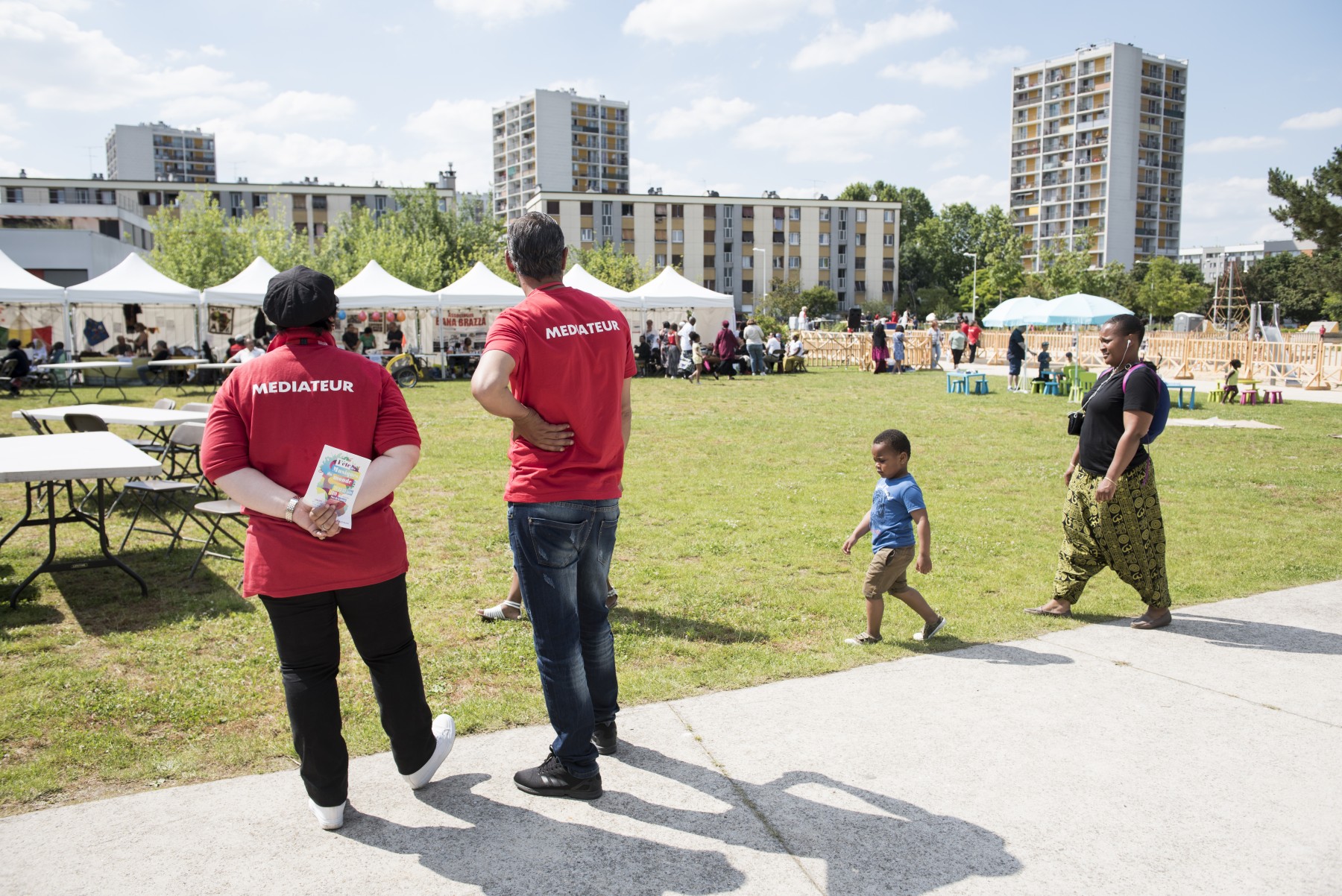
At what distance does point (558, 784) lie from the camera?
10.5 feet

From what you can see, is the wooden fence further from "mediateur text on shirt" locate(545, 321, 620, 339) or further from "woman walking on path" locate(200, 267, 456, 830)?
"woman walking on path" locate(200, 267, 456, 830)

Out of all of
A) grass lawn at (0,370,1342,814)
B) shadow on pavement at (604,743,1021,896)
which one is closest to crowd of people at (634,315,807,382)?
grass lawn at (0,370,1342,814)

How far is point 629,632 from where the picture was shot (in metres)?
5.00

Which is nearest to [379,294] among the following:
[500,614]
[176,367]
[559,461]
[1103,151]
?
[176,367]

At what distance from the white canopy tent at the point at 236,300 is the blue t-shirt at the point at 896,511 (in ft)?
55.2

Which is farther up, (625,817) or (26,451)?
(26,451)

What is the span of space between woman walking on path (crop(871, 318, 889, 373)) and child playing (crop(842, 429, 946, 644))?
24249mm

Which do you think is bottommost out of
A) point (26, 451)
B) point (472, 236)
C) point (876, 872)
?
point (876, 872)

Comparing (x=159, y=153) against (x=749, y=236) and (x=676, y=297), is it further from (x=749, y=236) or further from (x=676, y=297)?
(x=676, y=297)

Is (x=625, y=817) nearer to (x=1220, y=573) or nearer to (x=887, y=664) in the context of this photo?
(x=887, y=664)

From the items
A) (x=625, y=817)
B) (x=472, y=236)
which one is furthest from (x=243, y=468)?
(x=472, y=236)

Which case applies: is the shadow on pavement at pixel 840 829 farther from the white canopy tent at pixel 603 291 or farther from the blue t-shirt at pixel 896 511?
the white canopy tent at pixel 603 291

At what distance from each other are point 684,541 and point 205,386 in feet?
59.6

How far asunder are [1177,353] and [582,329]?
3238 centimetres
